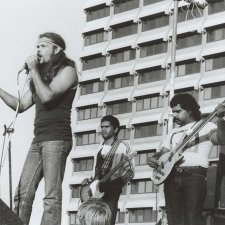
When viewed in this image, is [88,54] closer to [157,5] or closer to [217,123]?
[157,5]

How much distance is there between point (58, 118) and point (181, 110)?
6.19 ft

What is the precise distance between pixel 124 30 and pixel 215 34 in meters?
9.57

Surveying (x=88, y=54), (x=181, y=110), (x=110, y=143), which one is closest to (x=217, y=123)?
(x=181, y=110)

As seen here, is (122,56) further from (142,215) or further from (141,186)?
(142,215)

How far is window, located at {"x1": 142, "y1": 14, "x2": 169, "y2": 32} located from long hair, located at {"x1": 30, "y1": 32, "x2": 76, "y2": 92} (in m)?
56.5

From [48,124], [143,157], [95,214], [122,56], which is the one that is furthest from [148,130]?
[95,214]

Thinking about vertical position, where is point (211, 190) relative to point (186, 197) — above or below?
above

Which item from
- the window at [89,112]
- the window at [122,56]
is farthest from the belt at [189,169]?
the window at [89,112]

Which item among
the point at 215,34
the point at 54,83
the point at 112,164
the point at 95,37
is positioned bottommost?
the point at 112,164

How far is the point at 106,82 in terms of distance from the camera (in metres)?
66.2

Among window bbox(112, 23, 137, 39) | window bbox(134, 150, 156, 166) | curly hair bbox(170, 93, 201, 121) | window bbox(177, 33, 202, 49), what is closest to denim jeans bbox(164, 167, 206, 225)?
curly hair bbox(170, 93, 201, 121)

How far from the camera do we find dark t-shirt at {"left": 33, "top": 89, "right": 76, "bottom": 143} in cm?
561

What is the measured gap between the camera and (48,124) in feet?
18.5

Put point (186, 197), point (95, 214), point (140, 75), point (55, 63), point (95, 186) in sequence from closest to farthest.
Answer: point (95, 214), point (55, 63), point (186, 197), point (95, 186), point (140, 75)
